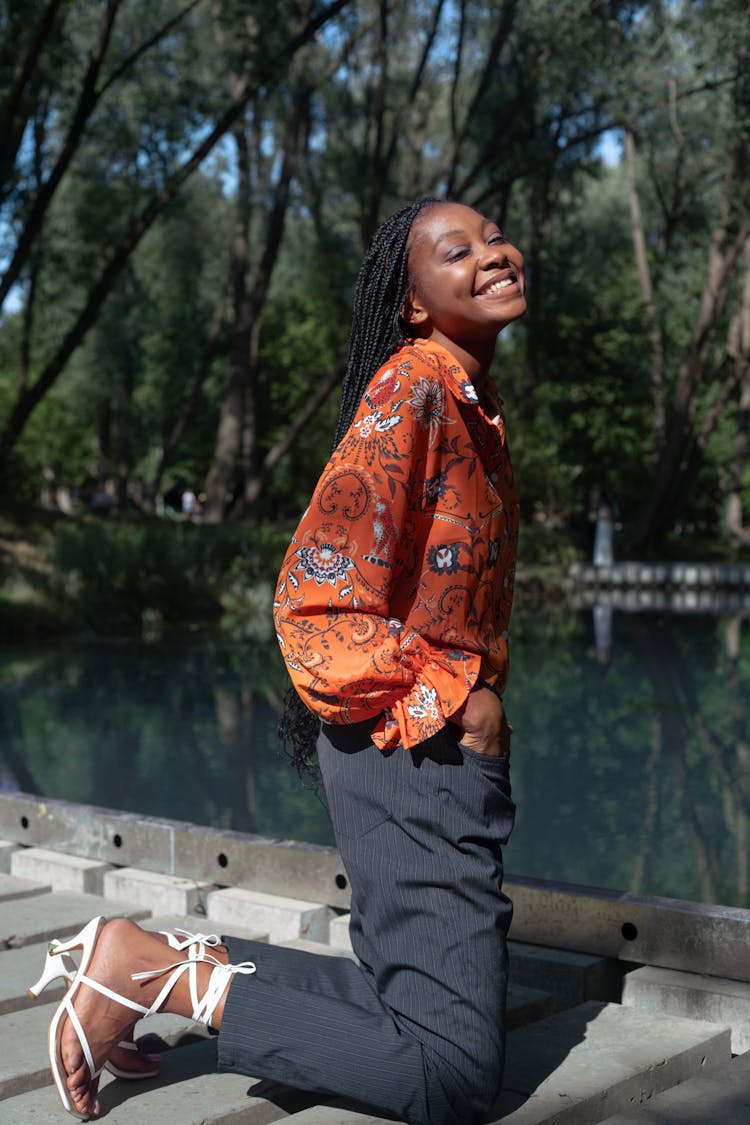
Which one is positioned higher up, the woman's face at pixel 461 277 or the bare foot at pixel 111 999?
the woman's face at pixel 461 277

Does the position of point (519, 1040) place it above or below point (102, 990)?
below

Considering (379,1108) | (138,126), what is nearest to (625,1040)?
(379,1108)

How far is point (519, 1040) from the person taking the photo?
3328mm

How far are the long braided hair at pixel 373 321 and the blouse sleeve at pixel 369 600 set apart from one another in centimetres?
27

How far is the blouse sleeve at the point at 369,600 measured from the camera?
262 cm

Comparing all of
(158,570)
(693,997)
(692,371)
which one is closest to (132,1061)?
(693,997)

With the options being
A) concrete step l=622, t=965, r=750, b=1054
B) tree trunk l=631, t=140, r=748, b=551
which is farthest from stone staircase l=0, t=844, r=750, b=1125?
tree trunk l=631, t=140, r=748, b=551

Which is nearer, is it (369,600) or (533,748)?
(369,600)

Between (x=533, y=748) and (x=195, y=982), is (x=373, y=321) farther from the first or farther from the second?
(x=533, y=748)

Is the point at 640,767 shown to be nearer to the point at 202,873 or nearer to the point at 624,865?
the point at 624,865

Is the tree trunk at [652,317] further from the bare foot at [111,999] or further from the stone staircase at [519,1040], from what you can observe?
the bare foot at [111,999]

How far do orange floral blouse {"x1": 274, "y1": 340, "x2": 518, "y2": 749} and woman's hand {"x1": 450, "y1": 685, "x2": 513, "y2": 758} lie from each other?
0.03 m

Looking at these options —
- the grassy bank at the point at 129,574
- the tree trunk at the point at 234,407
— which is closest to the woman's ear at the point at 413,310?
the grassy bank at the point at 129,574

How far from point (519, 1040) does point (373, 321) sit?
1.62 m
